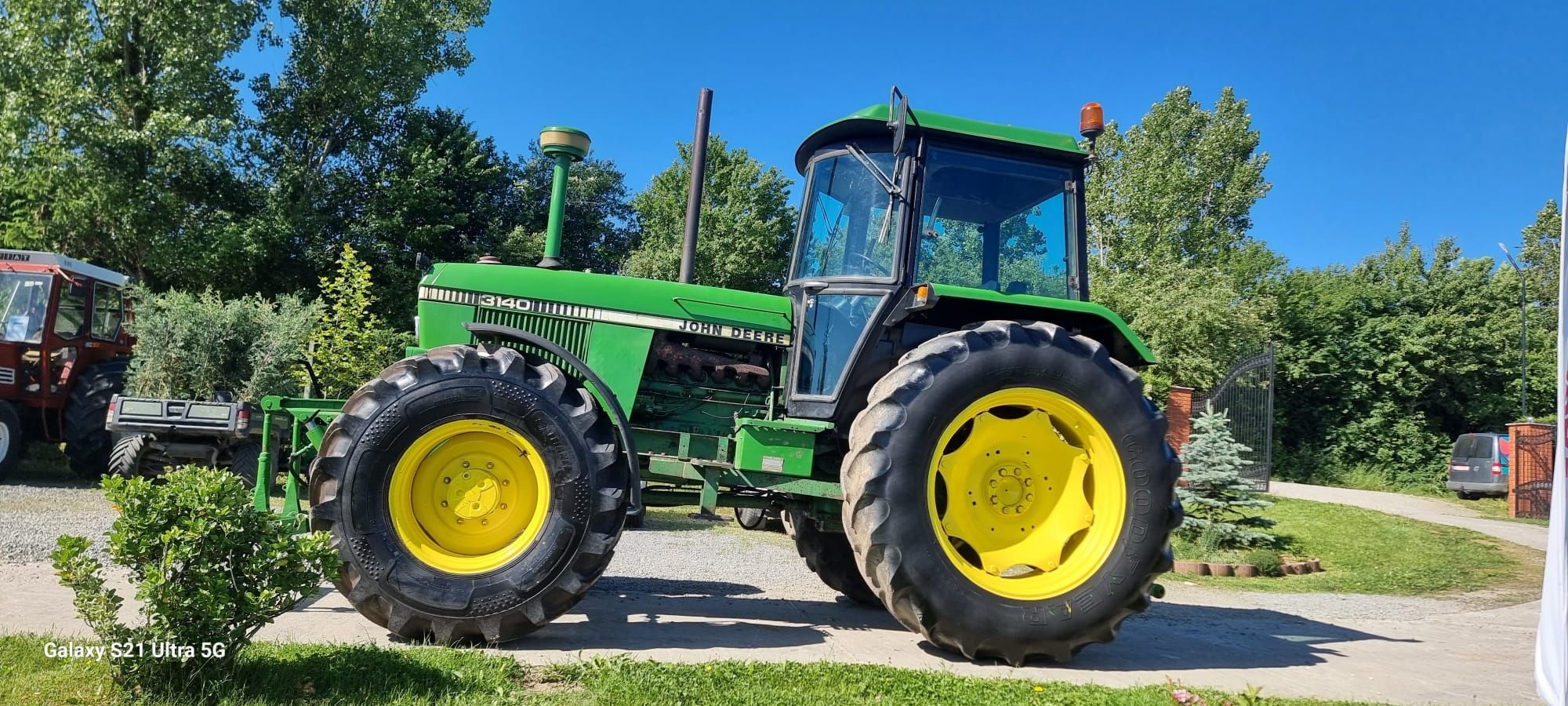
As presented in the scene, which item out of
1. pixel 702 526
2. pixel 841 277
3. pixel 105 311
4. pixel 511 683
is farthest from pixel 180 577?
pixel 105 311

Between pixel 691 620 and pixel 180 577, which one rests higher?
pixel 180 577

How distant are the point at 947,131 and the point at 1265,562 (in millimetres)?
7122

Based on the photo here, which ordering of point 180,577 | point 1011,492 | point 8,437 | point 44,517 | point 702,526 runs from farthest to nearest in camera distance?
point 702,526, point 8,437, point 44,517, point 1011,492, point 180,577

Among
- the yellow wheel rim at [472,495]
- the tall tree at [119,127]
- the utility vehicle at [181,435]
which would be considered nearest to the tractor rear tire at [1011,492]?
the yellow wheel rim at [472,495]

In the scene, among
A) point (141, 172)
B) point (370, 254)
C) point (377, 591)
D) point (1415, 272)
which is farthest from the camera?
point (1415, 272)

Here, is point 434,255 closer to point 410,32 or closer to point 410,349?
point 410,32

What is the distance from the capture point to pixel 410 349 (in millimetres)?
5125

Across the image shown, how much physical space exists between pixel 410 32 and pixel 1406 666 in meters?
22.0

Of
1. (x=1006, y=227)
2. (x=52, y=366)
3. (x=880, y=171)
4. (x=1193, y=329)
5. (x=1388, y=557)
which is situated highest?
(x=1193, y=329)

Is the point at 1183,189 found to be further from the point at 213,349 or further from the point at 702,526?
the point at 213,349

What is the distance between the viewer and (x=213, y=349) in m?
11.7

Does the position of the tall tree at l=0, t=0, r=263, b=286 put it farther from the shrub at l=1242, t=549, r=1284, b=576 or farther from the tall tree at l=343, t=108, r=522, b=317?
the shrub at l=1242, t=549, r=1284, b=576

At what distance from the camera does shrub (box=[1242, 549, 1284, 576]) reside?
9.66 meters

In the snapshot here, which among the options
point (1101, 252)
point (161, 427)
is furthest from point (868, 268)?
point (1101, 252)
